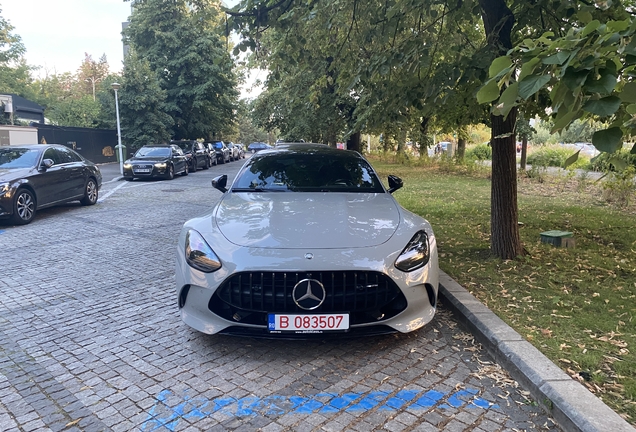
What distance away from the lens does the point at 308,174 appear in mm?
5195

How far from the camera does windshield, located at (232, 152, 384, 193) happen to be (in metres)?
4.99

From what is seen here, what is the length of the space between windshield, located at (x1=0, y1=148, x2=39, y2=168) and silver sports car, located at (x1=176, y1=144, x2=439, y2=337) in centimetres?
767

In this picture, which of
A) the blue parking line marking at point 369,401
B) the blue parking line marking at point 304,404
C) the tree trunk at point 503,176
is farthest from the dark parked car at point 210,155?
the blue parking line marking at point 369,401

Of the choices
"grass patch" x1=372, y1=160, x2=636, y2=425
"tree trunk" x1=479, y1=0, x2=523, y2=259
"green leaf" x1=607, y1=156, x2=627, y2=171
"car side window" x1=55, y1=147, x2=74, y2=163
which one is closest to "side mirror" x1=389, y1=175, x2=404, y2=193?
"grass patch" x1=372, y1=160, x2=636, y2=425

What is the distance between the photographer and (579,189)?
44.5ft

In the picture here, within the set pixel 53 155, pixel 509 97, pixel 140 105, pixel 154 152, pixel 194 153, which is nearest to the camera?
pixel 509 97

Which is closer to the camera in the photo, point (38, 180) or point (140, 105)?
point (38, 180)

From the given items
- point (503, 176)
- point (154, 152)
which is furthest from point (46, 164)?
point (154, 152)

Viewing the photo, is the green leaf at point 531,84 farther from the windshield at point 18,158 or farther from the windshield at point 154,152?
the windshield at point 154,152

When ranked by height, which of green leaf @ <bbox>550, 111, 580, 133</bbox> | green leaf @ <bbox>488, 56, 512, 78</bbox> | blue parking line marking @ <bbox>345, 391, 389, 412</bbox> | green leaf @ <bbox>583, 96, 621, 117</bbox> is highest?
green leaf @ <bbox>488, 56, 512, 78</bbox>

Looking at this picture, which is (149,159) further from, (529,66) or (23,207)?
(529,66)

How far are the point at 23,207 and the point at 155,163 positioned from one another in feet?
34.8

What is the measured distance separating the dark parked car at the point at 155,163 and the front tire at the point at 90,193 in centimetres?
744

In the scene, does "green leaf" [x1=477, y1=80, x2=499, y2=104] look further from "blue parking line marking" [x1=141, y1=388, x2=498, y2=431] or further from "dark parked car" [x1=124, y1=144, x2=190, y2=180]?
"dark parked car" [x1=124, y1=144, x2=190, y2=180]
